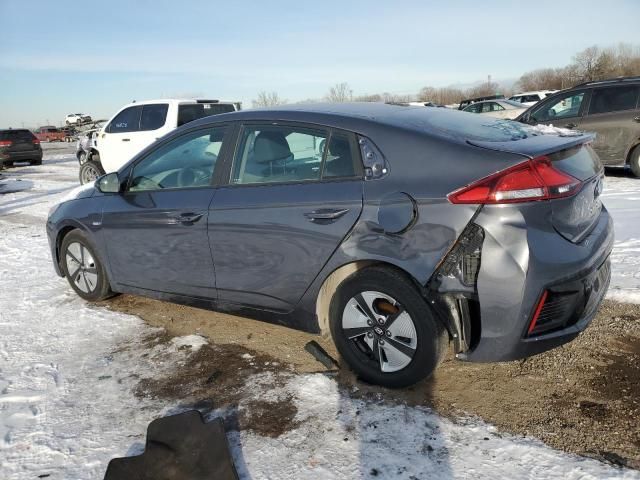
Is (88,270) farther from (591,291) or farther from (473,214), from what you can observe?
(591,291)

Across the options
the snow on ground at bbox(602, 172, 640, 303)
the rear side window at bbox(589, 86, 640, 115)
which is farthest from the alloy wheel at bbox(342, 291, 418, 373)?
the rear side window at bbox(589, 86, 640, 115)

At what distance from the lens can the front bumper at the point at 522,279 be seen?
2438 mm

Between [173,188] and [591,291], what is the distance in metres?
2.80

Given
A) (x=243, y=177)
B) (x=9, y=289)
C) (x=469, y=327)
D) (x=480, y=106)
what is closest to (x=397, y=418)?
(x=469, y=327)

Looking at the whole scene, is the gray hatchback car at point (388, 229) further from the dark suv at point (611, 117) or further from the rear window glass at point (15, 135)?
the rear window glass at point (15, 135)

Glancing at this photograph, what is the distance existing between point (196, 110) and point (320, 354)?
8.22 meters

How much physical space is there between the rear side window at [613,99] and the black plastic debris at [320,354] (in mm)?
8392

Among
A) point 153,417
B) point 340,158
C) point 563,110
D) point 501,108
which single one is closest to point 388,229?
point 340,158

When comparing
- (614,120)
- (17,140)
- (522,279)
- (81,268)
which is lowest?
(81,268)

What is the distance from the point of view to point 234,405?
2.90 m

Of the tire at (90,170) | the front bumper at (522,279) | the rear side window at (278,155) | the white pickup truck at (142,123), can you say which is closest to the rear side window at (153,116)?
the white pickup truck at (142,123)

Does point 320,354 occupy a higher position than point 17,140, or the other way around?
point 17,140

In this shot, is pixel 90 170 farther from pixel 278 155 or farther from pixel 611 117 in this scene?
pixel 611 117

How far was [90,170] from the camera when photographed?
11766 mm
